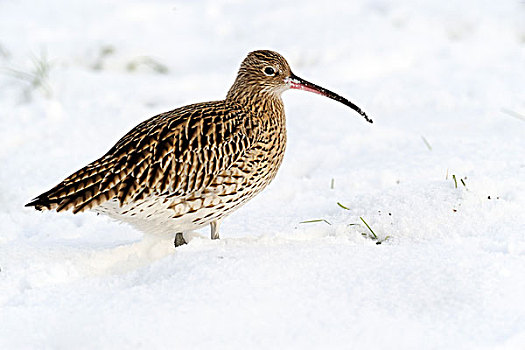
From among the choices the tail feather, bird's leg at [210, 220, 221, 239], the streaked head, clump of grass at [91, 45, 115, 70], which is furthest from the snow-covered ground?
the streaked head

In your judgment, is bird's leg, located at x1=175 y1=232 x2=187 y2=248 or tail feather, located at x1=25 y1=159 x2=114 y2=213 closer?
tail feather, located at x1=25 y1=159 x2=114 y2=213

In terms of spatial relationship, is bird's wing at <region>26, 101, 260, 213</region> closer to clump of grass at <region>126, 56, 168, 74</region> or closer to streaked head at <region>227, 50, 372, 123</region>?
streaked head at <region>227, 50, 372, 123</region>

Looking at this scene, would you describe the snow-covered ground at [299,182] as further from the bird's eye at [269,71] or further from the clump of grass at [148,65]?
the bird's eye at [269,71]

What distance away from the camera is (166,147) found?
3746 millimetres

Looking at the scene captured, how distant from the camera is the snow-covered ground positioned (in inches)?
116

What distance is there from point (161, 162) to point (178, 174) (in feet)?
0.33

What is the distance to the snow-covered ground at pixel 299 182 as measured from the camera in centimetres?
294

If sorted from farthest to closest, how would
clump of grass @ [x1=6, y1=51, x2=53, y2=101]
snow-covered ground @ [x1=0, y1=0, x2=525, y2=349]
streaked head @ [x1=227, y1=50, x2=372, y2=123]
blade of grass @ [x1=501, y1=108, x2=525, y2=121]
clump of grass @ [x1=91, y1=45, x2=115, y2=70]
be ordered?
clump of grass @ [x1=91, y1=45, x2=115, y2=70] → clump of grass @ [x1=6, y1=51, x2=53, y2=101] → blade of grass @ [x1=501, y1=108, x2=525, y2=121] → streaked head @ [x1=227, y1=50, x2=372, y2=123] → snow-covered ground @ [x1=0, y1=0, x2=525, y2=349]

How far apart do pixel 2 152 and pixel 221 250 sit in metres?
2.97

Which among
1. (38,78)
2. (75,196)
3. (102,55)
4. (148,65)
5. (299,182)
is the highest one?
(102,55)

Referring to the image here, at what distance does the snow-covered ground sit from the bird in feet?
0.64

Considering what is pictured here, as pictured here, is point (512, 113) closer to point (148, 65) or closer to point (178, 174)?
point (178, 174)

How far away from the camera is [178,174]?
370 cm

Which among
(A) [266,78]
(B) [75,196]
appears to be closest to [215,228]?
(B) [75,196]
